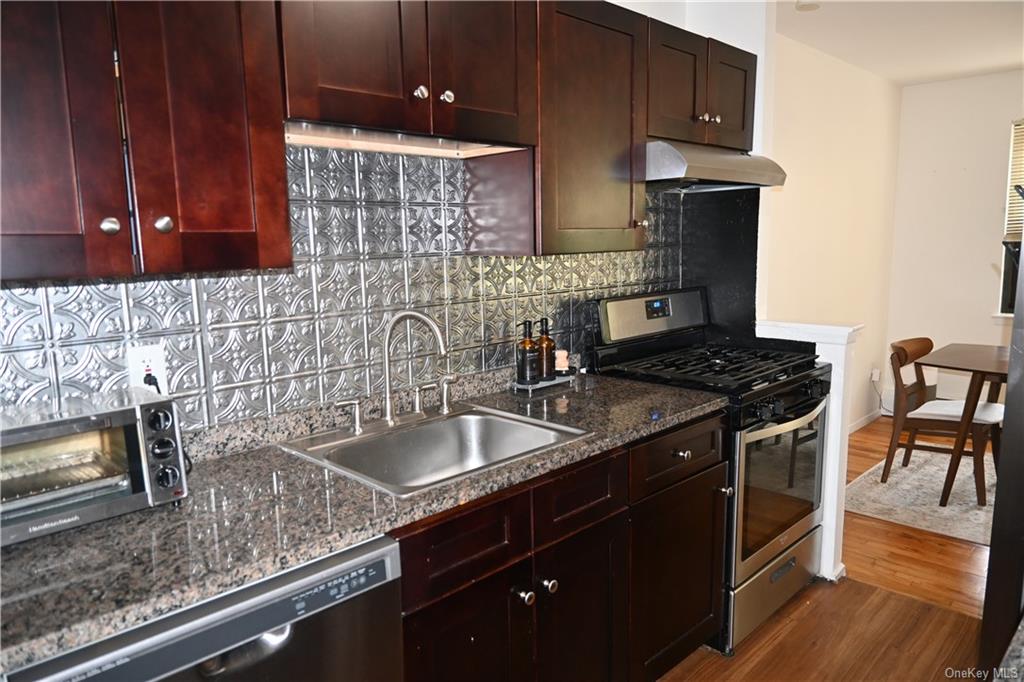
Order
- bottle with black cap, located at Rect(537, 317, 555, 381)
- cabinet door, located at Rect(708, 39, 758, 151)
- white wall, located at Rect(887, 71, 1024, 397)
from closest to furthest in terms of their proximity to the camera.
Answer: bottle with black cap, located at Rect(537, 317, 555, 381)
cabinet door, located at Rect(708, 39, 758, 151)
white wall, located at Rect(887, 71, 1024, 397)

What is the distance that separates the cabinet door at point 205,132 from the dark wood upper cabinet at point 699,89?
4.51ft

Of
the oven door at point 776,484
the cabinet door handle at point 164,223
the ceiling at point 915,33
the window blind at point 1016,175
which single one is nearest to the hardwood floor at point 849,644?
the oven door at point 776,484

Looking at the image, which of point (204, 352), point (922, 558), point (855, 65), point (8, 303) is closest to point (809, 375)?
point (922, 558)

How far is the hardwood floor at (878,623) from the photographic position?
7.63ft

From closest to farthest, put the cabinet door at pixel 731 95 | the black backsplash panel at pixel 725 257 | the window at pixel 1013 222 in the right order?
the cabinet door at pixel 731 95 → the black backsplash panel at pixel 725 257 → the window at pixel 1013 222

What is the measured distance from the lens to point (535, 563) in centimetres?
164

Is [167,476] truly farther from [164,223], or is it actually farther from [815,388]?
[815,388]

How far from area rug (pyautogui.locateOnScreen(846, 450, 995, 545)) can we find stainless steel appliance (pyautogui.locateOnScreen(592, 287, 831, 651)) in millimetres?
1023

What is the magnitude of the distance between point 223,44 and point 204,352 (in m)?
0.73

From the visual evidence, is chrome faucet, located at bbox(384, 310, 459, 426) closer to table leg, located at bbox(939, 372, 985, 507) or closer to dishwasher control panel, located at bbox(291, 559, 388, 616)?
dishwasher control panel, located at bbox(291, 559, 388, 616)

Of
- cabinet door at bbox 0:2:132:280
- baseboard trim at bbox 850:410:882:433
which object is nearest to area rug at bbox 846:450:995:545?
baseboard trim at bbox 850:410:882:433

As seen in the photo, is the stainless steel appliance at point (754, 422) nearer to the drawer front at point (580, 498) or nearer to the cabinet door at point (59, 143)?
the drawer front at point (580, 498)

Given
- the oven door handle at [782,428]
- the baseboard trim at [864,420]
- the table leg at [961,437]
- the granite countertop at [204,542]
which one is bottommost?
the baseboard trim at [864,420]

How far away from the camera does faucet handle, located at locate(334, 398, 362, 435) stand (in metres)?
1.88
